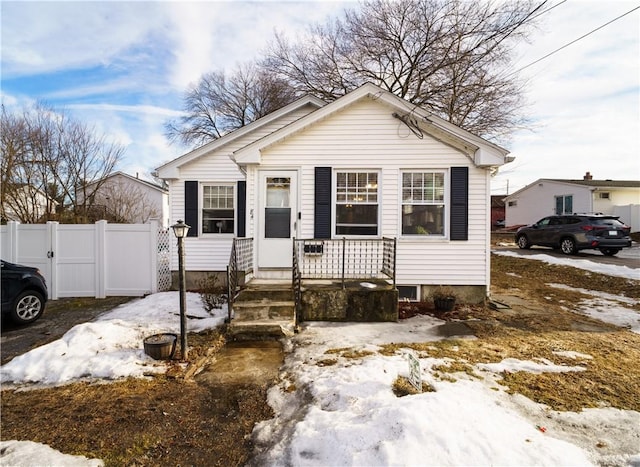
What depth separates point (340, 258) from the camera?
7.07m

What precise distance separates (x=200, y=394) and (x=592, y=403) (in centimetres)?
395

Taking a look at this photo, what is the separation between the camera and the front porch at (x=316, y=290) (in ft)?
17.6

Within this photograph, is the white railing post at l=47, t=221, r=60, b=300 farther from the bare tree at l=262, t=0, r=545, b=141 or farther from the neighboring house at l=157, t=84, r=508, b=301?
the bare tree at l=262, t=0, r=545, b=141

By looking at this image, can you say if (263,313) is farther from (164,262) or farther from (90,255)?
(90,255)

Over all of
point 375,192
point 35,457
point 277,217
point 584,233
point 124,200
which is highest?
point 124,200

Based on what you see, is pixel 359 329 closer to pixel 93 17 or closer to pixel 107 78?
pixel 93 17

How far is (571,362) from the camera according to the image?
400cm

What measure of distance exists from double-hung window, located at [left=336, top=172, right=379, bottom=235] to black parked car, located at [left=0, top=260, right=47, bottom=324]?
5990 mm

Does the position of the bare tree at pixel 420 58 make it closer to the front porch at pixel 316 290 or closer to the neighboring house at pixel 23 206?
the front porch at pixel 316 290

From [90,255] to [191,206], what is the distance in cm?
268

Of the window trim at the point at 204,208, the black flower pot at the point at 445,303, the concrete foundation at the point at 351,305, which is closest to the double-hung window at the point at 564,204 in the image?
the black flower pot at the point at 445,303

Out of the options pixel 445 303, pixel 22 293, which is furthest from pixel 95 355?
pixel 445 303

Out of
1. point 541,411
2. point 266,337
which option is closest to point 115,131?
point 266,337

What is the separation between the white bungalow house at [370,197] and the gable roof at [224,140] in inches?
85.1
